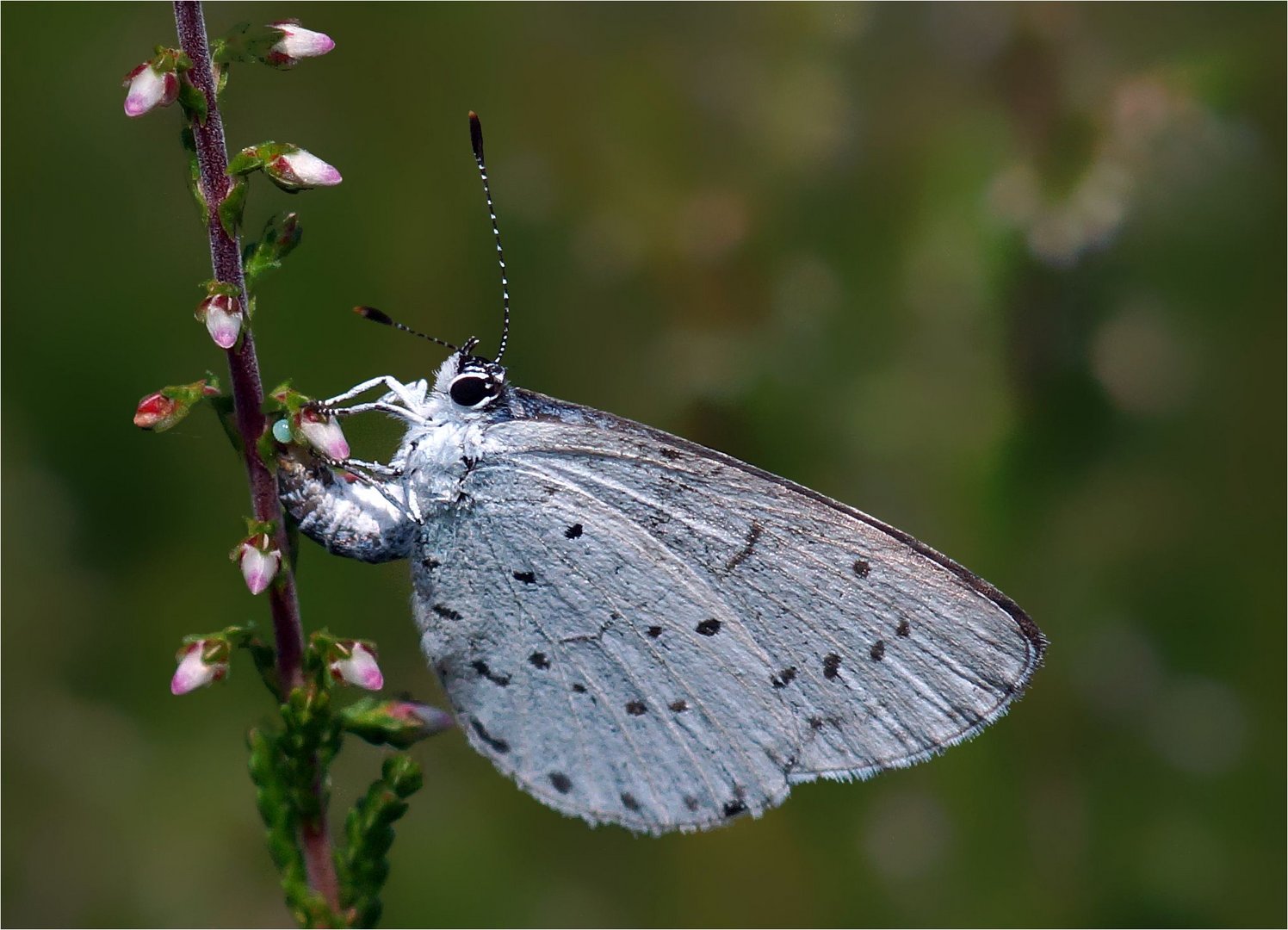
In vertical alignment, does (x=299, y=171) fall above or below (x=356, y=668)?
above

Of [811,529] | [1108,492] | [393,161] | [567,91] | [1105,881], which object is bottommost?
[1105,881]

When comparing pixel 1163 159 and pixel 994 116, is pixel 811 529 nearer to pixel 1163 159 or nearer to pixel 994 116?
pixel 994 116

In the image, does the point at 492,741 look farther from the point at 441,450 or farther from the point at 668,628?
the point at 441,450

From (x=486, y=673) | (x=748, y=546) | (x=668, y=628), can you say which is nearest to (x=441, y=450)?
(x=486, y=673)

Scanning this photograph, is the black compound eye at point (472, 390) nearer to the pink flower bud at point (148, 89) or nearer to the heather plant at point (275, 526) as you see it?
the heather plant at point (275, 526)

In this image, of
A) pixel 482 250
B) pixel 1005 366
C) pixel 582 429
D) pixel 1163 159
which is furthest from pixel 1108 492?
pixel 482 250

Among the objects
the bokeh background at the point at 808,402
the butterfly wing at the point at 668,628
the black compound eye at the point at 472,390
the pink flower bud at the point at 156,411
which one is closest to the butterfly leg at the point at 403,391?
the black compound eye at the point at 472,390

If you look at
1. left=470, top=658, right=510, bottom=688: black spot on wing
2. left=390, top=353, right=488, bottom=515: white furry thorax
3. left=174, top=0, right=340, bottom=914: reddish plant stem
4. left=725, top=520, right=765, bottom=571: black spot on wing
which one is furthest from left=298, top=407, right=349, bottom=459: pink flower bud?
left=725, top=520, right=765, bottom=571: black spot on wing
